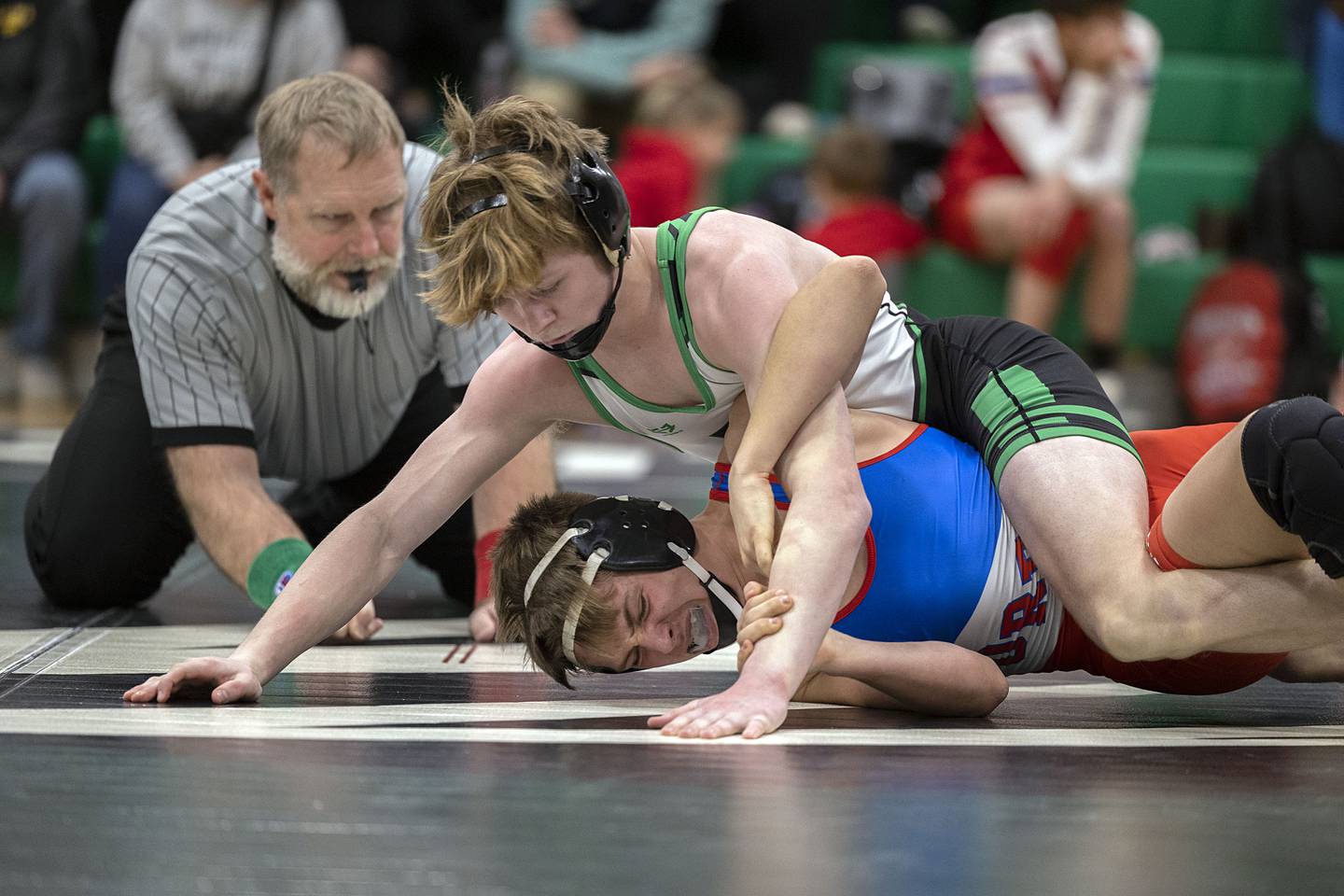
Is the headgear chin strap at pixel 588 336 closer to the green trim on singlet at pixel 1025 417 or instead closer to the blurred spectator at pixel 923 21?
the green trim on singlet at pixel 1025 417

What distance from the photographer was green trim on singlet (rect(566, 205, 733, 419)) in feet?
8.27

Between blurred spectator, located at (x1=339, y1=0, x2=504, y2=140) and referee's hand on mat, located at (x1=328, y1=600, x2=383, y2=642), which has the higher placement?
blurred spectator, located at (x1=339, y1=0, x2=504, y2=140)

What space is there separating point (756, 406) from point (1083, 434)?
0.56 metres

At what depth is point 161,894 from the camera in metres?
1.56

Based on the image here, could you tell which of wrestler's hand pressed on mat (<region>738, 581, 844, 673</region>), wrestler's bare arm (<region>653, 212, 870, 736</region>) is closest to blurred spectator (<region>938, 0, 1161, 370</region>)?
wrestler's bare arm (<region>653, 212, 870, 736</region>)

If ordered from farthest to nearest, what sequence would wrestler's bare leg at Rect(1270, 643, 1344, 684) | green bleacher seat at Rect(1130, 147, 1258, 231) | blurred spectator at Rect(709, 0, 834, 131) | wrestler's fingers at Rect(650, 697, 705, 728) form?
1. blurred spectator at Rect(709, 0, 834, 131)
2. green bleacher seat at Rect(1130, 147, 1258, 231)
3. wrestler's bare leg at Rect(1270, 643, 1344, 684)
4. wrestler's fingers at Rect(650, 697, 705, 728)

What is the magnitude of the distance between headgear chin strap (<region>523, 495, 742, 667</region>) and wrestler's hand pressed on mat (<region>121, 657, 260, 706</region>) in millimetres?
415

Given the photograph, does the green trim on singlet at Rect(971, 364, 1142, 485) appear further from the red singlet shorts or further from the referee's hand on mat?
the referee's hand on mat

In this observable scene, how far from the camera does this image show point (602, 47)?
279 inches

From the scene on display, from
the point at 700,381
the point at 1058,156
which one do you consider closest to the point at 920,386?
the point at 700,381

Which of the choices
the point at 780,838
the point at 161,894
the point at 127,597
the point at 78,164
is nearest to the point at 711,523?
the point at 780,838

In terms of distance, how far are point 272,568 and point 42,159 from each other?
436 centimetres

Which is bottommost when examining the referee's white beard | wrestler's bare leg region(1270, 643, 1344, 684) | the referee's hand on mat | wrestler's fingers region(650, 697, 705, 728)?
the referee's hand on mat

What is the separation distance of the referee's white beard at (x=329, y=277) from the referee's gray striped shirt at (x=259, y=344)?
0.22ft
